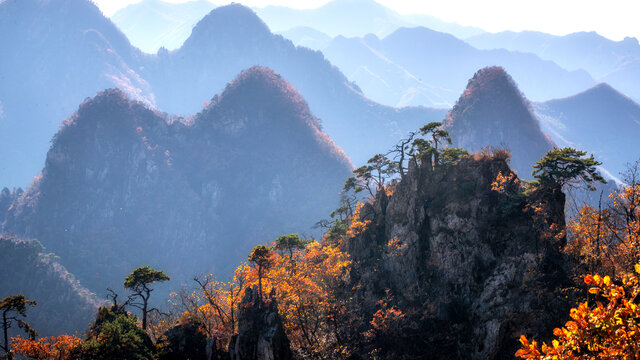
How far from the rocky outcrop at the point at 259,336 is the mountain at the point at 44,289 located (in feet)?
321

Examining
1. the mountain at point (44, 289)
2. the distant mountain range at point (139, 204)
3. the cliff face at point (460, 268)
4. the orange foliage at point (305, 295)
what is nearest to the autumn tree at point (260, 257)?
the orange foliage at point (305, 295)

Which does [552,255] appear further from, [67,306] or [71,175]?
[71,175]

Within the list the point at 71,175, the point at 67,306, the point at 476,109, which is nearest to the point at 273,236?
the point at 67,306

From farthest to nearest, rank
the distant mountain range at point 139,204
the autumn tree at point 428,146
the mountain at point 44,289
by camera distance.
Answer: the distant mountain range at point 139,204, the mountain at point 44,289, the autumn tree at point 428,146

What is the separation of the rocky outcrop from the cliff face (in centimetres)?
873

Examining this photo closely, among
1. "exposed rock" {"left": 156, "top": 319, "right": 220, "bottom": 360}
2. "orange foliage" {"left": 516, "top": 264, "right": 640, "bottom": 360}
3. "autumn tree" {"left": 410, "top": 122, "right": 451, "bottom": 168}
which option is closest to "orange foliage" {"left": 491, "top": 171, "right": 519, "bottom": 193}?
"autumn tree" {"left": 410, "top": 122, "right": 451, "bottom": 168}

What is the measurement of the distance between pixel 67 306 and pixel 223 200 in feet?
307

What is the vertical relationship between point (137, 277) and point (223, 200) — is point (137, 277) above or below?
below

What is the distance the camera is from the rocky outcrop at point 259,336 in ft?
103

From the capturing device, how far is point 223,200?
→ 194500 mm

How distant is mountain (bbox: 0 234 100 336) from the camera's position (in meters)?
103

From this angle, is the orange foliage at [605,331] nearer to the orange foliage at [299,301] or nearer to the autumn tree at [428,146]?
the orange foliage at [299,301]

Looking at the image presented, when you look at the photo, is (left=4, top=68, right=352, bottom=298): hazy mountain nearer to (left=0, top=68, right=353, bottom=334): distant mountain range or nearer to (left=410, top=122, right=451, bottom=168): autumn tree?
(left=0, top=68, right=353, bottom=334): distant mountain range

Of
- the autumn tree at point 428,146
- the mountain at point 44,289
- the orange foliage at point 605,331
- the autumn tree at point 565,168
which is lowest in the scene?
the orange foliage at point 605,331
